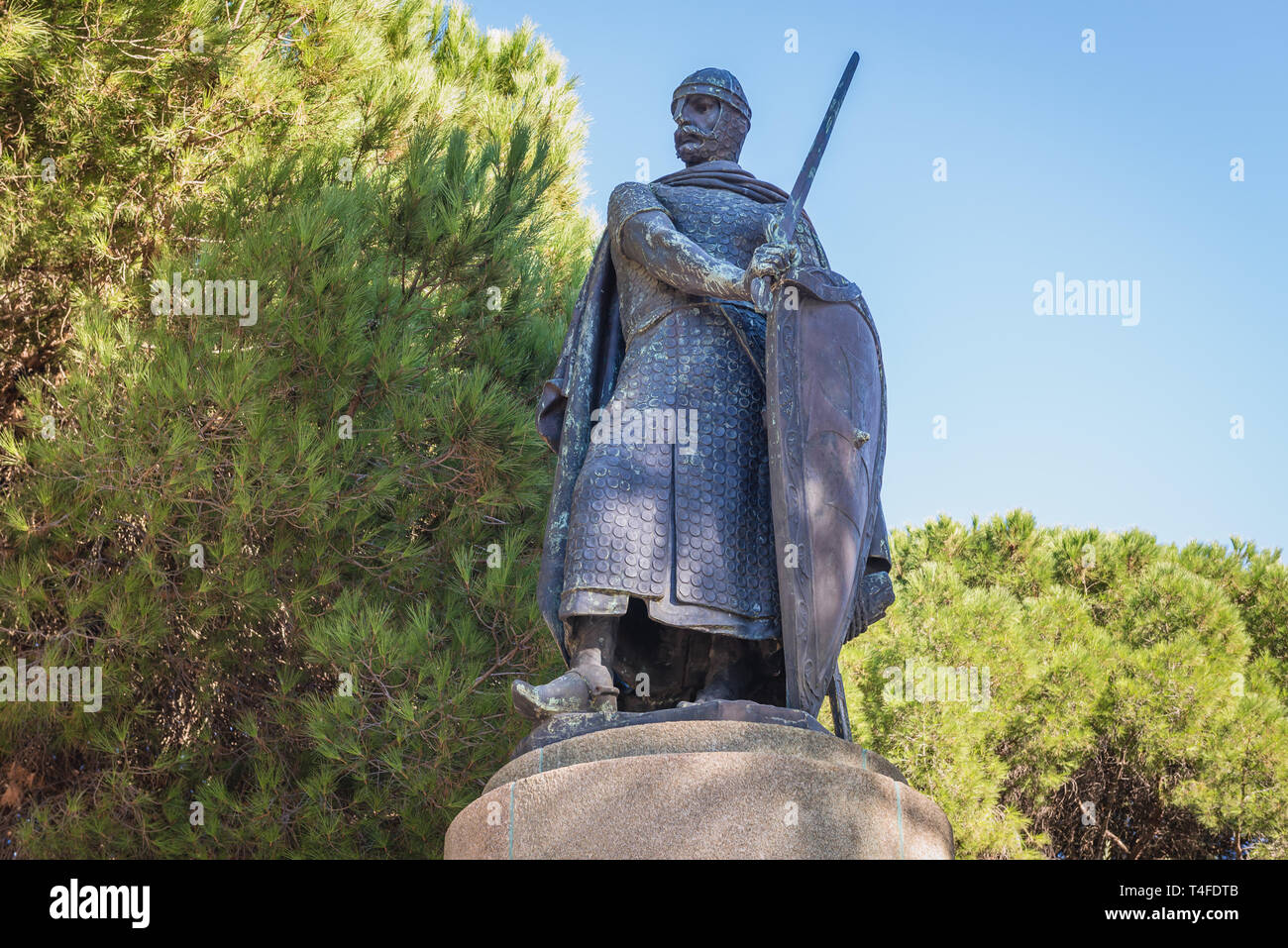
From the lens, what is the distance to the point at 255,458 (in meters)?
6.12

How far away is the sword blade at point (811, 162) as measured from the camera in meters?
3.63

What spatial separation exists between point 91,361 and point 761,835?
4658mm

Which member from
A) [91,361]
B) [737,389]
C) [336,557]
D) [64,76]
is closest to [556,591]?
[737,389]

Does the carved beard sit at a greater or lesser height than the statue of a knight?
greater

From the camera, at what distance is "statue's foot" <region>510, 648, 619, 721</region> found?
325 centimetres

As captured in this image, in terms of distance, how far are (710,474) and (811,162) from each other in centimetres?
91

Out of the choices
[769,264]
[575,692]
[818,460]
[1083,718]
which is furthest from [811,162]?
[1083,718]

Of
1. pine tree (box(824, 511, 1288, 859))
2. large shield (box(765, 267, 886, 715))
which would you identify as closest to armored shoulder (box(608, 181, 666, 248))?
large shield (box(765, 267, 886, 715))

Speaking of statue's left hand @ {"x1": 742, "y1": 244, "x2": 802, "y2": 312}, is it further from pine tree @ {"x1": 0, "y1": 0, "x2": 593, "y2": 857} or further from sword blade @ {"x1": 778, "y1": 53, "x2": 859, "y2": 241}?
pine tree @ {"x1": 0, "y1": 0, "x2": 593, "y2": 857}

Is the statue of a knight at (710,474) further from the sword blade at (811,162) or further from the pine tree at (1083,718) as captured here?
the pine tree at (1083,718)

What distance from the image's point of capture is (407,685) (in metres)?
6.18

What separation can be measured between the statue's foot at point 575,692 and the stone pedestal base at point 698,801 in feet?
0.76

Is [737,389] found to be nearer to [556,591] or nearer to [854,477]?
[854,477]

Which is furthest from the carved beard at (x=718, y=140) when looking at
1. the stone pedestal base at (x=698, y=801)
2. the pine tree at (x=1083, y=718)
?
the pine tree at (x=1083, y=718)
